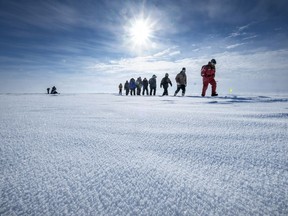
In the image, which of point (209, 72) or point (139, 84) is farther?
point (139, 84)

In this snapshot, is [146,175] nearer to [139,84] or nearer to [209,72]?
[209,72]

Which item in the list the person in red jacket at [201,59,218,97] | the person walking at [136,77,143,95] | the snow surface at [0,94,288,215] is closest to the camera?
the snow surface at [0,94,288,215]

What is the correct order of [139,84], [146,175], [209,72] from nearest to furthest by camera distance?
[146,175]
[209,72]
[139,84]

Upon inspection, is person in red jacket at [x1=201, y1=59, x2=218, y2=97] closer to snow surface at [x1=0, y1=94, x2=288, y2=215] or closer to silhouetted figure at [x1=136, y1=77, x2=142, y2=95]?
snow surface at [x1=0, y1=94, x2=288, y2=215]

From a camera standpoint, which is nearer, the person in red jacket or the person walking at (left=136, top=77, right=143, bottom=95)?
the person in red jacket

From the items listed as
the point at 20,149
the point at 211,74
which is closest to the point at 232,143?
the point at 20,149

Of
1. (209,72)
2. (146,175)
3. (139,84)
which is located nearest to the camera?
(146,175)

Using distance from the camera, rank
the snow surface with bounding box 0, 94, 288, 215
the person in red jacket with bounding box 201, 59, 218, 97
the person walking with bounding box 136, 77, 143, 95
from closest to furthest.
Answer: the snow surface with bounding box 0, 94, 288, 215, the person in red jacket with bounding box 201, 59, 218, 97, the person walking with bounding box 136, 77, 143, 95

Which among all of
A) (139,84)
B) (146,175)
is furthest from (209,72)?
(139,84)

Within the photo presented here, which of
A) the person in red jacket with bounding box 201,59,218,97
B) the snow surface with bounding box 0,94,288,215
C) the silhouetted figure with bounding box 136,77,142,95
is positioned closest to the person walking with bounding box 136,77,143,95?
the silhouetted figure with bounding box 136,77,142,95

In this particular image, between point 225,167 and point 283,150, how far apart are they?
43 cm

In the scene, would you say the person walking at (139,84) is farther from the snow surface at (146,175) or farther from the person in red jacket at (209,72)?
the snow surface at (146,175)

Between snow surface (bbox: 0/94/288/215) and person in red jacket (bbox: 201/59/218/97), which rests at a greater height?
person in red jacket (bbox: 201/59/218/97)

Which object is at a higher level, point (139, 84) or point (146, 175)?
point (139, 84)
